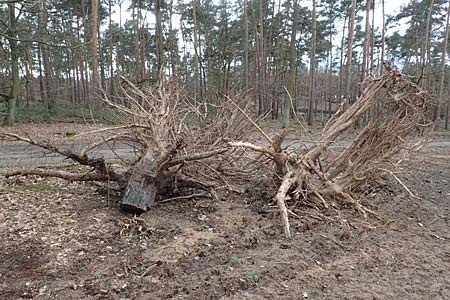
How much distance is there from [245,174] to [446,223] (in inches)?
116

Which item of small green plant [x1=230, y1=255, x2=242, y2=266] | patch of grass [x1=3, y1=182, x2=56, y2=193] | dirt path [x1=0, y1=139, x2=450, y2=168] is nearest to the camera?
small green plant [x1=230, y1=255, x2=242, y2=266]

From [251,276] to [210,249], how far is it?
700 millimetres

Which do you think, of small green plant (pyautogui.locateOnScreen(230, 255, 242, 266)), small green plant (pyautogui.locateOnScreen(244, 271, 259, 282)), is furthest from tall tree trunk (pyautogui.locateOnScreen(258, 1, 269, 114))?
small green plant (pyautogui.locateOnScreen(244, 271, 259, 282))

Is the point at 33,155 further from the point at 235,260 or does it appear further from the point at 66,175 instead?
the point at 235,260

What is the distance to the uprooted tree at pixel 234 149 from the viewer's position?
183 inches

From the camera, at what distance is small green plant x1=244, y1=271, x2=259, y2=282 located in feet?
9.97

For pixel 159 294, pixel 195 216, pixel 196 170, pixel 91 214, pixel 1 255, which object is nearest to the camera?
pixel 159 294

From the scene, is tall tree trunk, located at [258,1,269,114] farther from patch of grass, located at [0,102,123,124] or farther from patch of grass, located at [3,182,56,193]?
patch of grass, located at [3,182,56,193]

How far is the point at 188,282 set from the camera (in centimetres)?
298

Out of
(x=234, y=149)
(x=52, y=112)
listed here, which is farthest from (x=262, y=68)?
(x=234, y=149)

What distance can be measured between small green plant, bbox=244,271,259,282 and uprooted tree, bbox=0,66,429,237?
121 centimetres

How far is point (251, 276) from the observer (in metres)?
3.09

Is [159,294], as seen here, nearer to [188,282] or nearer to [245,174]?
[188,282]

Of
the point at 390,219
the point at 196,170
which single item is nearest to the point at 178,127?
the point at 196,170
